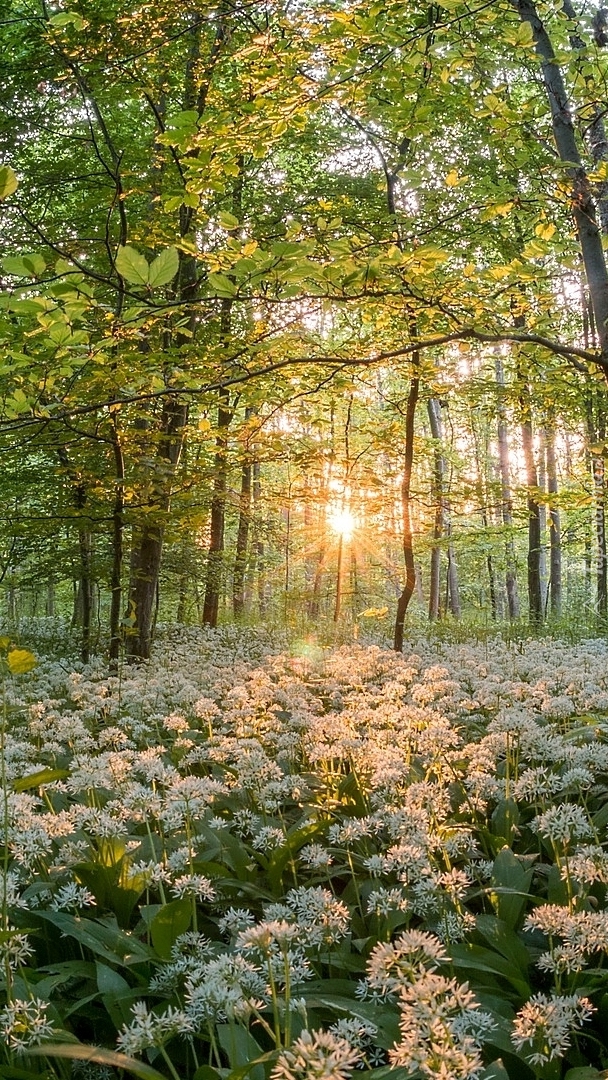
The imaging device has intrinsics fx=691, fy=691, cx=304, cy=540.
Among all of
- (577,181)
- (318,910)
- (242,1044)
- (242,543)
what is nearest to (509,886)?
(318,910)

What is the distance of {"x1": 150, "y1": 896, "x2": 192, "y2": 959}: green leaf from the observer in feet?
6.75

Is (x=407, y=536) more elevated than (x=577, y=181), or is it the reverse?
(x=577, y=181)

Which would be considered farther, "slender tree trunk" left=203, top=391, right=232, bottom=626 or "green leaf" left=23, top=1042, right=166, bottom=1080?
"slender tree trunk" left=203, top=391, right=232, bottom=626

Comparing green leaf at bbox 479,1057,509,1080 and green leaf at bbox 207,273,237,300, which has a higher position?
green leaf at bbox 207,273,237,300

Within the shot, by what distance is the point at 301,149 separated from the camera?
11102 millimetres

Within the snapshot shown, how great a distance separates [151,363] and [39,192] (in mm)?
4246

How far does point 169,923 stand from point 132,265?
7.30 feet

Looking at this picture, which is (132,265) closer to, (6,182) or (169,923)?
(6,182)

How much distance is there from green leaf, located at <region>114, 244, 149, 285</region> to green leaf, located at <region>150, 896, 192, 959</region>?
2.13 metres

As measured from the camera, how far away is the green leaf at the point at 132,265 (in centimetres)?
252

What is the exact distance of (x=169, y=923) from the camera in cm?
207

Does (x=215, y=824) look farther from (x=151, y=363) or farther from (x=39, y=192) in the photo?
(x=39, y=192)

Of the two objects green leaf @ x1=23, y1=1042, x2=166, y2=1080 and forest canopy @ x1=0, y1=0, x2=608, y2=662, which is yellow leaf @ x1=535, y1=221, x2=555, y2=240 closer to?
forest canopy @ x1=0, y1=0, x2=608, y2=662

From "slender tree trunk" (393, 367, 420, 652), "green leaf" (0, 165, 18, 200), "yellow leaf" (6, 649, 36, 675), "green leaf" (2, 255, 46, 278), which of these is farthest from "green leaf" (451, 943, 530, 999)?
"slender tree trunk" (393, 367, 420, 652)
